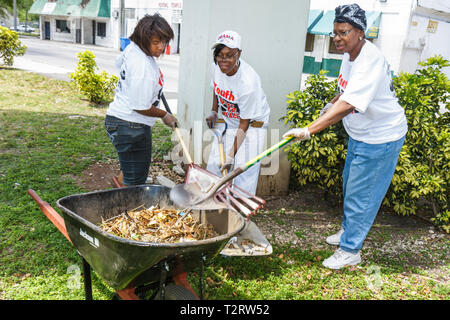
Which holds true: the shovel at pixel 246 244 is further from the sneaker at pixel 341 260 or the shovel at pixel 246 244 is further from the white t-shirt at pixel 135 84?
the white t-shirt at pixel 135 84

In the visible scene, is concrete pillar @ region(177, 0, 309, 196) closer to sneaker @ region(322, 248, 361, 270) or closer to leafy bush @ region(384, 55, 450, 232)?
leafy bush @ region(384, 55, 450, 232)

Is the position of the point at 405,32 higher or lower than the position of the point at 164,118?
higher

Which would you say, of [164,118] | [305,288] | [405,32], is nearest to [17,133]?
[164,118]

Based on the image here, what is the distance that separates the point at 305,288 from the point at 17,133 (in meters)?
5.50

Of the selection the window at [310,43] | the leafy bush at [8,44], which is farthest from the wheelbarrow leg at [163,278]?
the window at [310,43]

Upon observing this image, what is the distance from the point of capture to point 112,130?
3.27 meters

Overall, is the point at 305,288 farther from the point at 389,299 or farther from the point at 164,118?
the point at 164,118

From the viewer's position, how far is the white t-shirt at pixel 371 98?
8.86 ft

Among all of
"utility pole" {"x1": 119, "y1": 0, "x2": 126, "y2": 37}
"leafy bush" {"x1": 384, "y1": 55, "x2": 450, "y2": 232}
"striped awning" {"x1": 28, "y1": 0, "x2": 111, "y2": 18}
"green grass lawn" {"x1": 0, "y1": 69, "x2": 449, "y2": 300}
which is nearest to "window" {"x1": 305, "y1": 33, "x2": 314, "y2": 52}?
"utility pole" {"x1": 119, "y1": 0, "x2": 126, "y2": 37}

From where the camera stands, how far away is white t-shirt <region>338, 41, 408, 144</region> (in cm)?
270

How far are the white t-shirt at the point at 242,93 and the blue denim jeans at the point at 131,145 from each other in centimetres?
80

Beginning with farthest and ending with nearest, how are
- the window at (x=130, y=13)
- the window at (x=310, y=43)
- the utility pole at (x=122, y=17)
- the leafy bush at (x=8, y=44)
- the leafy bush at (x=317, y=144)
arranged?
the window at (x=130, y=13)
the utility pole at (x=122, y=17)
the window at (x=310, y=43)
the leafy bush at (x=8, y=44)
the leafy bush at (x=317, y=144)

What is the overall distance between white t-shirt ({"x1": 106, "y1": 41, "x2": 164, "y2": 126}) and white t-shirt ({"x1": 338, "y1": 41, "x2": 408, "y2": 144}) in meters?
1.53

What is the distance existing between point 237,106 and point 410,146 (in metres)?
2.13
